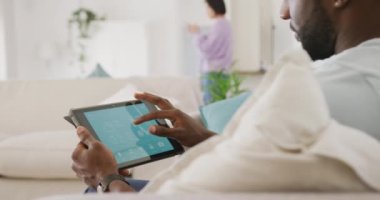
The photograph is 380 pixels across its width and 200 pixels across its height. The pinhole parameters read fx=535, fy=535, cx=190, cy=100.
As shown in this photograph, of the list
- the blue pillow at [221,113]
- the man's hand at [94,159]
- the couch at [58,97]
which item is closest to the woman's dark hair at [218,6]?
the couch at [58,97]

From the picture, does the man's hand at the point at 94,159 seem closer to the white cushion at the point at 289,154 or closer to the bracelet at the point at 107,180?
the bracelet at the point at 107,180

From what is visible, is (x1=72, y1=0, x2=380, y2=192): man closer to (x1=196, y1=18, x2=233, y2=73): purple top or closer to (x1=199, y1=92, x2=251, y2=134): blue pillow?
(x1=199, y1=92, x2=251, y2=134): blue pillow

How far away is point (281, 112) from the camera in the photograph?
0.63m

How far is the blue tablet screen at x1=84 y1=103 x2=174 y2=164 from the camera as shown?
3.51 ft

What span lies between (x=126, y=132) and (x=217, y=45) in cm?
371

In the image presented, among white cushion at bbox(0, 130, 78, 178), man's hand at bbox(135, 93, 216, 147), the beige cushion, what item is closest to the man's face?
man's hand at bbox(135, 93, 216, 147)

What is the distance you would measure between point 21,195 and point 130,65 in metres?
3.77

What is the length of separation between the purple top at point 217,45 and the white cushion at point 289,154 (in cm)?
409

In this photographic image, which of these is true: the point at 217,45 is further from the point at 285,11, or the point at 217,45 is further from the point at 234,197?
the point at 234,197

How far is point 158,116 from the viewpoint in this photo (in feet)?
3.63

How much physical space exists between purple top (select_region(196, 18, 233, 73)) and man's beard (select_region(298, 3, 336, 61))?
11.8 feet

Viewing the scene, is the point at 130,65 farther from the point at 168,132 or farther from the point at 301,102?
the point at 301,102

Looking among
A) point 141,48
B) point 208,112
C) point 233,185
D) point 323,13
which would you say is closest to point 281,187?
point 233,185

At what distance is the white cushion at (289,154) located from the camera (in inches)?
23.7
